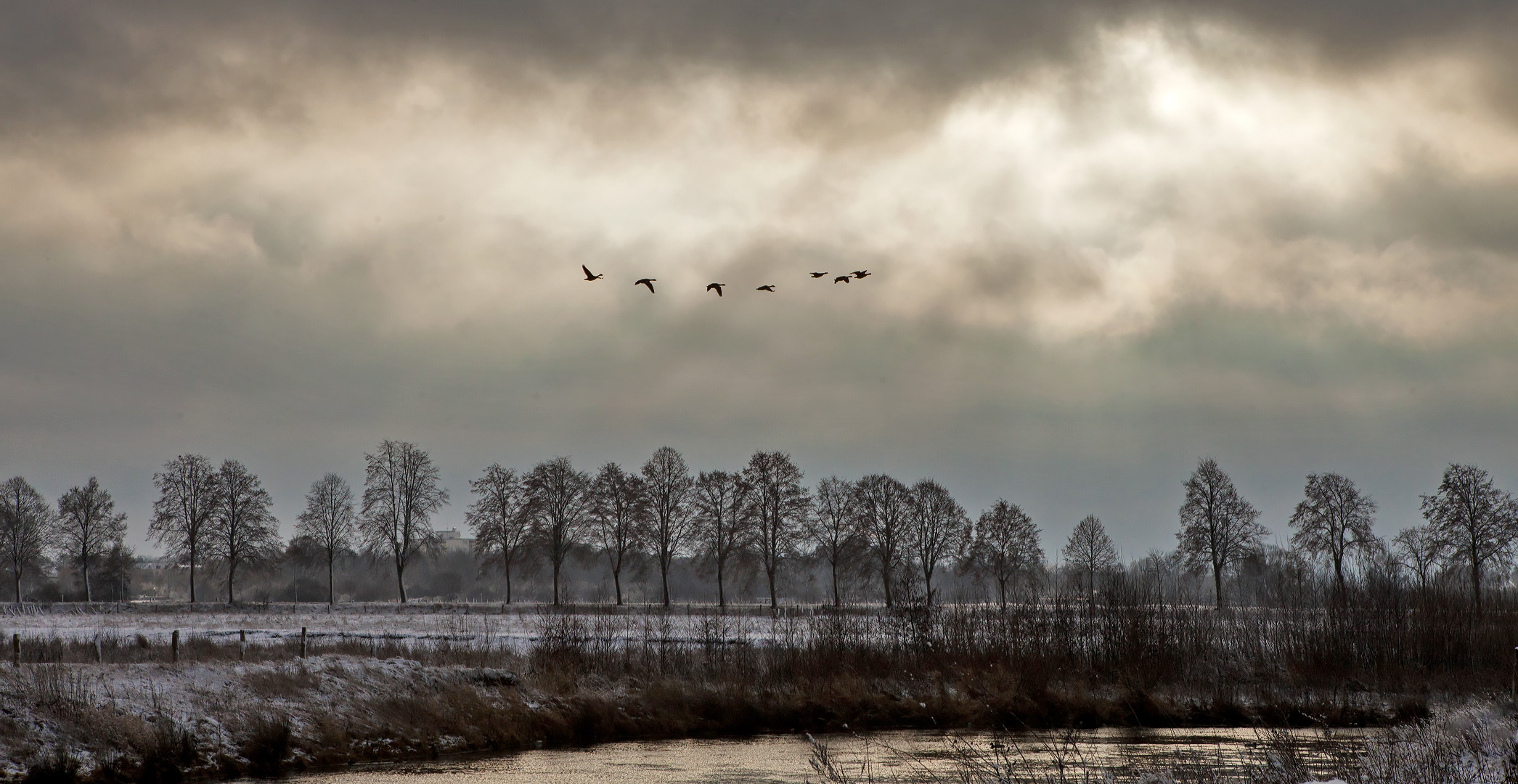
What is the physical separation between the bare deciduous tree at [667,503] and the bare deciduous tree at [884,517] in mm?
14265

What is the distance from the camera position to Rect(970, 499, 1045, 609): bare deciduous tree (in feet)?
Answer: 284

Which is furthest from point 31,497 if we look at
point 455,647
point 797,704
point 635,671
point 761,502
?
point 797,704

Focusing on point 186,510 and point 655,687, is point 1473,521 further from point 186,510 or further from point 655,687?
point 186,510

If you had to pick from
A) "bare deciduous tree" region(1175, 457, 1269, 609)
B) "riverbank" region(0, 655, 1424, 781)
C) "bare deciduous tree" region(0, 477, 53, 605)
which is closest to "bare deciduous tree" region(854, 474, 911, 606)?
"bare deciduous tree" region(1175, 457, 1269, 609)

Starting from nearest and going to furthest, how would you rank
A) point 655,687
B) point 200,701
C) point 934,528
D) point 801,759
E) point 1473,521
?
point 200,701 → point 801,759 → point 655,687 → point 1473,521 → point 934,528

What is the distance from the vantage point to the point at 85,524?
89312 mm

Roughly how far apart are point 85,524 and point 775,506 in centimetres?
6028

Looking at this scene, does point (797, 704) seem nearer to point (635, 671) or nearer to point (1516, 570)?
point (635, 671)

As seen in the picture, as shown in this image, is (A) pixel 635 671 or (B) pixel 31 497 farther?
(B) pixel 31 497

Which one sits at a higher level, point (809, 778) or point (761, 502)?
point (761, 502)

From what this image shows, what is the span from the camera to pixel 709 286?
70.0ft

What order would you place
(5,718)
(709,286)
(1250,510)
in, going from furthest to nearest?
(1250,510) < (5,718) < (709,286)

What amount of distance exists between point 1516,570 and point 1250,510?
1759 centimetres

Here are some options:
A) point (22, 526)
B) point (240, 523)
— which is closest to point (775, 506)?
point (240, 523)
